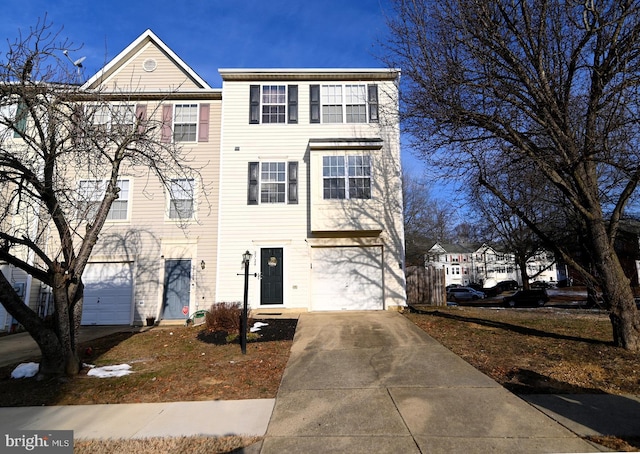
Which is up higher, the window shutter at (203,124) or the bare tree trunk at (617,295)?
the window shutter at (203,124)

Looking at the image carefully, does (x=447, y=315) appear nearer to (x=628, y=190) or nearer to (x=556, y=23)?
(x=628, y=190)

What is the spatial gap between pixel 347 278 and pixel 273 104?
7217 millimetres

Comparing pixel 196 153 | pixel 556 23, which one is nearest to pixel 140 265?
pixel 196 153

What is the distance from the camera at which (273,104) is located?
1379 cm

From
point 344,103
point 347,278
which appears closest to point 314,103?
point 344,103

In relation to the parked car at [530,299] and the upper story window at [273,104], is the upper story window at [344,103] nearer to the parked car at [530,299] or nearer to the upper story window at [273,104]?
the upper story window at [273,104]

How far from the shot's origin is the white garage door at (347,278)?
42.2 ft

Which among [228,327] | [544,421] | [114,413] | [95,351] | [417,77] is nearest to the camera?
[544,421]

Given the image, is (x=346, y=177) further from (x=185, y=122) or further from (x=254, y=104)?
(x=185, y=122)

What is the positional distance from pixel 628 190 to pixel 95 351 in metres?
12.6

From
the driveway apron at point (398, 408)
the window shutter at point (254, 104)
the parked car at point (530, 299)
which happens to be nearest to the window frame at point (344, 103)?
the window shutter at point (254, 104)

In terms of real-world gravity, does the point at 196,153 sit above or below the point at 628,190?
above

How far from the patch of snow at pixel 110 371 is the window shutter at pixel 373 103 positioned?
36.5 feet

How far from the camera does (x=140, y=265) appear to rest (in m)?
13.4
